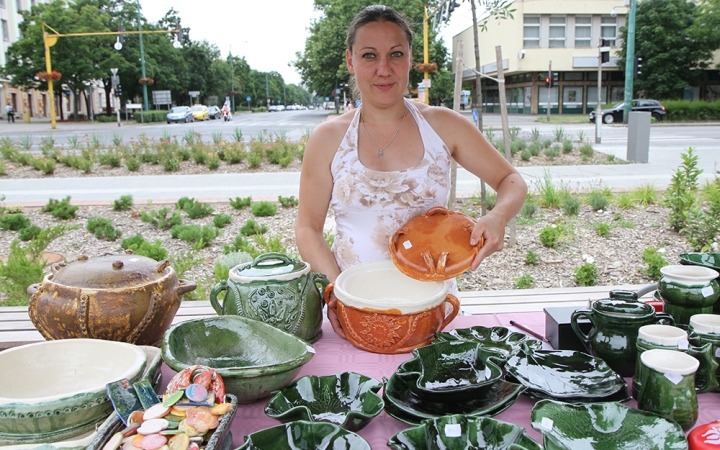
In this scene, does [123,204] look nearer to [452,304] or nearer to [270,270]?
[270,270]

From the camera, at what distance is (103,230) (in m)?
4.99

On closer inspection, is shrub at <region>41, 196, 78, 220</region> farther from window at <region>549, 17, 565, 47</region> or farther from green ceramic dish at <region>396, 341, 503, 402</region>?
window at <region>549, 17, 565, 47</region>

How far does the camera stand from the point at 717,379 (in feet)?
3.74

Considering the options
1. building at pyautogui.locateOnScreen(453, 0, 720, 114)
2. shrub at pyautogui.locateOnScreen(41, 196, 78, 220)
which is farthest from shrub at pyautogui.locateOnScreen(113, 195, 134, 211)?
building at pyautogui.locateOnScreen(453, 0, 720, 114)

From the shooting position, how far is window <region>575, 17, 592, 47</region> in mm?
35719

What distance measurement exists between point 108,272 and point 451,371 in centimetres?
82

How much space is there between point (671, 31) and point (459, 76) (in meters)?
33.7

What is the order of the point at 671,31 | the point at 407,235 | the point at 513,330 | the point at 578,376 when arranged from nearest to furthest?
the point at 578,376 < the point at 513,330 < the point at 407,235 < the point at 671,31

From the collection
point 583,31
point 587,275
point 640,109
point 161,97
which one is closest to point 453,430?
point 587,275

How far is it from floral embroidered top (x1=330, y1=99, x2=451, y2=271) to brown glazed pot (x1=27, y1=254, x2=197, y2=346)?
0.85m

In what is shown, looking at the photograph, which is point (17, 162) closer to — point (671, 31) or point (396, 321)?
point (396, 321)

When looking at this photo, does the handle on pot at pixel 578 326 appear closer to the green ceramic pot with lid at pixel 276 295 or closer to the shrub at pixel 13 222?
the green ceramic pot with lid at pixel 276 295

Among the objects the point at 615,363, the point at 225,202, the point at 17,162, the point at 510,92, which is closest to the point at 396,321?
the point at 615,363

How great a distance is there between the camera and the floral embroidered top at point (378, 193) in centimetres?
200
